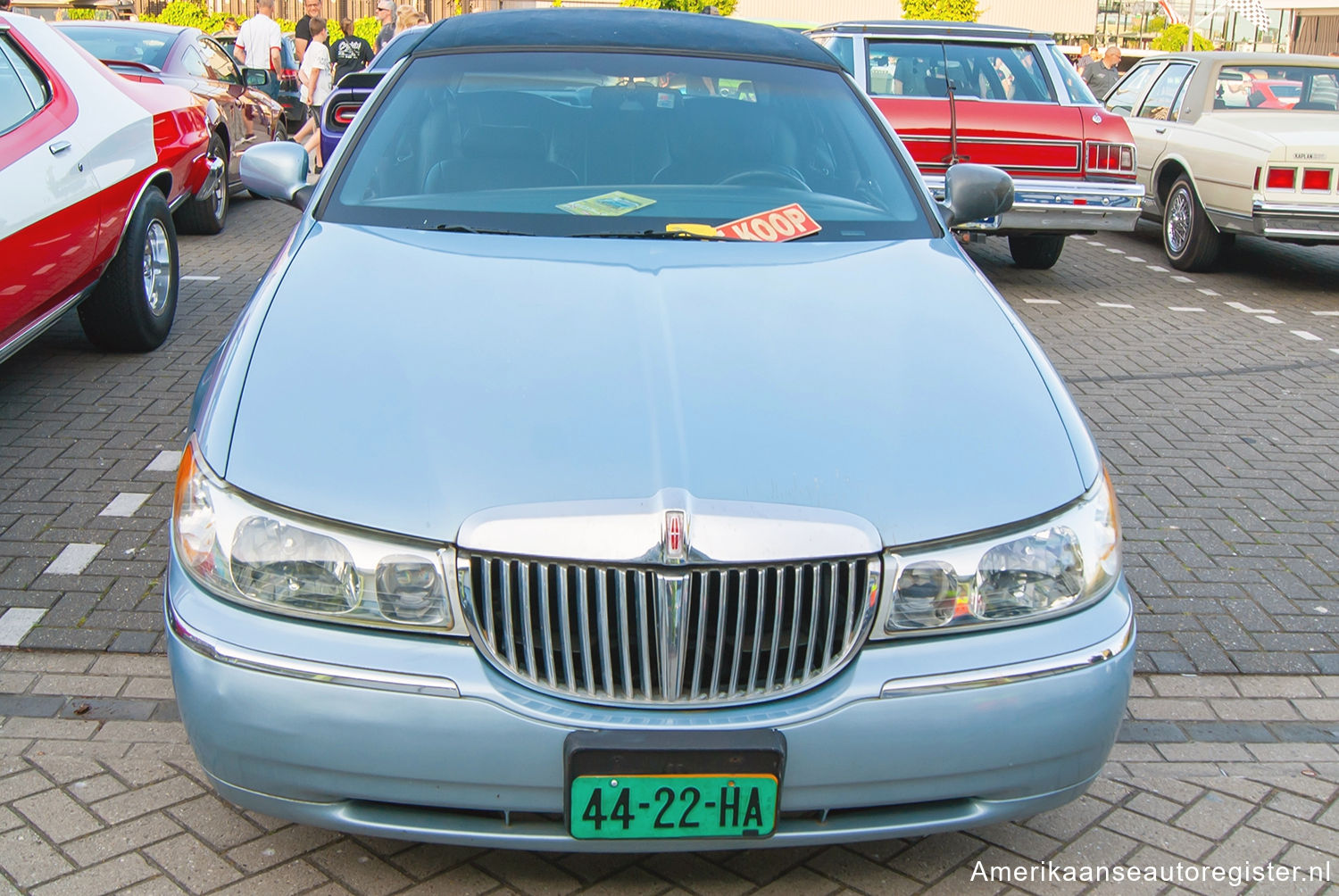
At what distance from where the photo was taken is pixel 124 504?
4.49 meters

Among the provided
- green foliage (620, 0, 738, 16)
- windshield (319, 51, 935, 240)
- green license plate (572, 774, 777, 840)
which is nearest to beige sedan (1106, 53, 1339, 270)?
windshield (319, 51, 935, 240)

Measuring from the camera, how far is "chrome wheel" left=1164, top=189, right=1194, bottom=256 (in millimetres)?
9977

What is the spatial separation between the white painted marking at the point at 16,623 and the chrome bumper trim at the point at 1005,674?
255 cm

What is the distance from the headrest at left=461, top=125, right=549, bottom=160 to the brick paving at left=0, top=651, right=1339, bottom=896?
5.62 feet

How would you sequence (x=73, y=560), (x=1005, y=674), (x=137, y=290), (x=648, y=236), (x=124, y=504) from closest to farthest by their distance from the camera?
(x=1005, y=674), (x=648, y=236), (x=73, y=560), (x=124, y=504), (x=137, y=290)

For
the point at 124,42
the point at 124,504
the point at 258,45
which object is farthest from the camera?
the point at 258,45

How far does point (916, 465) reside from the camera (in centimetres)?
241

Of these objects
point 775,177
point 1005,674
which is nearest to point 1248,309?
point 775,177

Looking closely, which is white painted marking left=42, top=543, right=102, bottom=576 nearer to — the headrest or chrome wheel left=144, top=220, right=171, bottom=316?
the headrest

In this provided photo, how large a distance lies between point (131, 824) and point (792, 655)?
4.95ft

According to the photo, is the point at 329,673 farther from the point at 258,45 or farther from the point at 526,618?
the point at 258,45

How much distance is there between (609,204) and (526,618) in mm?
1646

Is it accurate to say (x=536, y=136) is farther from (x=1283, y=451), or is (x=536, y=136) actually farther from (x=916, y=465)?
(x=1283, y=451)

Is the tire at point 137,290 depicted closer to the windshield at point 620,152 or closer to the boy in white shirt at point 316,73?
the windshield at point 620,152
